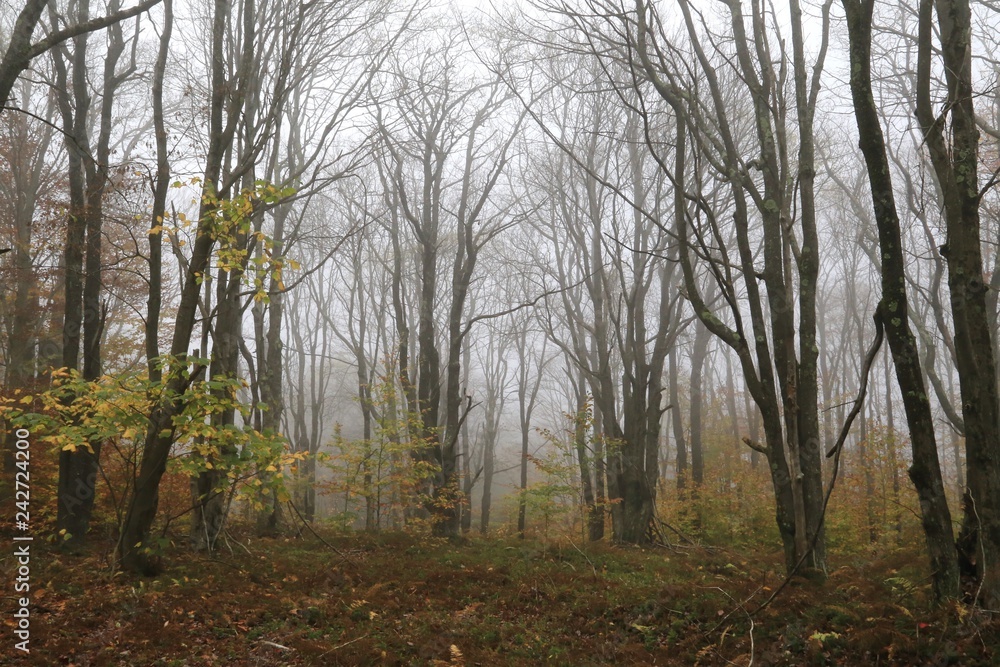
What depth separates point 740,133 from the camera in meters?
12.0

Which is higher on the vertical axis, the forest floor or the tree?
the tree

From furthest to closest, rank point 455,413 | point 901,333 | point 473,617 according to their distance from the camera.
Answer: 1. point 455,413
2. point 473,617
3. point 901,333

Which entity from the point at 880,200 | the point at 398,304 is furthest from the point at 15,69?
the point at 398,304

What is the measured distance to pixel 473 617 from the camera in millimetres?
6109

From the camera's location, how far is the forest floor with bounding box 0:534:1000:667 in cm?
433

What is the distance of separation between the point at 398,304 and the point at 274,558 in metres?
7.91

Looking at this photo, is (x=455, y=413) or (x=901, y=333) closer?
(x=901, y=333)

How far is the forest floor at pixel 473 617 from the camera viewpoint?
4.33 m

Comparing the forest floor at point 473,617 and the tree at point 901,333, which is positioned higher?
the tree at point 901,333

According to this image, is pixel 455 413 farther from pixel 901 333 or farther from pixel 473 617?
→ pixel 901 333

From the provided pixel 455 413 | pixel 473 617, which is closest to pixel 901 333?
pixel 473 617

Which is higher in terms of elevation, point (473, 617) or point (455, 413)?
point (455, 413)

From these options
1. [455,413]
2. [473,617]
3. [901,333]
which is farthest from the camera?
[455,413]

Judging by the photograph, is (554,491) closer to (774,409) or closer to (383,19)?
(774,409)
